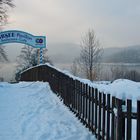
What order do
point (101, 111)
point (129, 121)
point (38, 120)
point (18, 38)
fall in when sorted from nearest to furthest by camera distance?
point (129, 121) → point (101, 111) → point (38, 120) → point (18, 38)

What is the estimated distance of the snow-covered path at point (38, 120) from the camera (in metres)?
8.46

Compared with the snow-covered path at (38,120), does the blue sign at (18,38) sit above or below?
above

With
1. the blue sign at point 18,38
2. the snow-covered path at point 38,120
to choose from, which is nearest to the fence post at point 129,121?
the snow-covered path at point 38,120

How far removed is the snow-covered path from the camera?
846 cm

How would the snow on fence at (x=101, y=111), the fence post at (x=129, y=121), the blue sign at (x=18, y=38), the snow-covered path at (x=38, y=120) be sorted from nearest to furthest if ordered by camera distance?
the fence post at (x=129, y=121) → the snow on fence at (x=101, y=111) → the snow-covered path at (x=38, y=120) → the blue sign at (x=18, y=38)

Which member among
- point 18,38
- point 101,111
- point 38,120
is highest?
point 18,38

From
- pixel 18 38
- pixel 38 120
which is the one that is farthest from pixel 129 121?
pixel 18 38

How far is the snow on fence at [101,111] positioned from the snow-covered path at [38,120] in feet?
1.03

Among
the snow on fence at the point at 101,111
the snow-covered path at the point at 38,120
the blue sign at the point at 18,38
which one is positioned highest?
A: the blue sign at the point at 18,38

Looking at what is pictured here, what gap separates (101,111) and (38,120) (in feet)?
10.0

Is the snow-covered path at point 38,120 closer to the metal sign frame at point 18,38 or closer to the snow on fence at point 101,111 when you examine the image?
the snow on fence at point 101,111

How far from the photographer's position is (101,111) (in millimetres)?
7773

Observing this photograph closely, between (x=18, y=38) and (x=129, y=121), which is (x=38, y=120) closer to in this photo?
(x=129, y=121)

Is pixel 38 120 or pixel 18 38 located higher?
pixel 18 38
